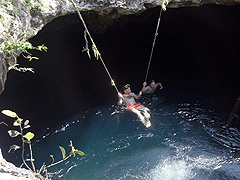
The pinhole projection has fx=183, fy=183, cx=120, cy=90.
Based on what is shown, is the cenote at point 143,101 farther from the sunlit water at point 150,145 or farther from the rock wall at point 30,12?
the rock wall at point 30,12

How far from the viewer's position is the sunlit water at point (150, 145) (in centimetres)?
418

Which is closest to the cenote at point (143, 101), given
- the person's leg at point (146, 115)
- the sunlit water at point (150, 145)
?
the sunlit water at point (150, 145)

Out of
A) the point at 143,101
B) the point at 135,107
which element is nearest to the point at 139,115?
the point at 135,107

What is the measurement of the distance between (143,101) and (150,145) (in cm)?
207

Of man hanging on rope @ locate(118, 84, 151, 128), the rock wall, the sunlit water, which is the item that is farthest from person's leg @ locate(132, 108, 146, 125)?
the rock wall

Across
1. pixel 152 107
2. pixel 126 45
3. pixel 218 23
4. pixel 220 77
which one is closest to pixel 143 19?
pixel 126 45

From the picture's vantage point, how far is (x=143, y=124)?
5559 mm

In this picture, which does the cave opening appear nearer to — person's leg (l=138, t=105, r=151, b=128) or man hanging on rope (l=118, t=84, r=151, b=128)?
man hanging on rope (l=118, t=84, r=151, b=128)

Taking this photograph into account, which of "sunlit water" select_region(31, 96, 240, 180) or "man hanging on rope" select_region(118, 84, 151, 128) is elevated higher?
"man hanging on rope" select_region(118, 84, 151, 128)

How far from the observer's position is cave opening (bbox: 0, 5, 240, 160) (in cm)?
695

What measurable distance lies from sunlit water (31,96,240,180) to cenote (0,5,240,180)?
2 cm

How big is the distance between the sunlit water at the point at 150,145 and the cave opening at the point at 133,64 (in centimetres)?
76

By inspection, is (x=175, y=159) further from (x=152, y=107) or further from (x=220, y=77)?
(x=220, y=77)

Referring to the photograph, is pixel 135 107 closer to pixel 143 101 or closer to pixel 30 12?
pixel 143 101
